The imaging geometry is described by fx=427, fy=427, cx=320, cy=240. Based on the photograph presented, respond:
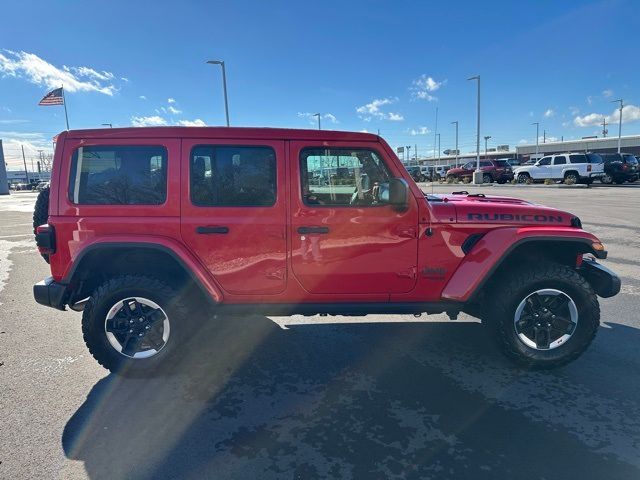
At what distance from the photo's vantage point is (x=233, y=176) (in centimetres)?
340

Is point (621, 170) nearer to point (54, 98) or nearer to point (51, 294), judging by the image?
point (51, 294)

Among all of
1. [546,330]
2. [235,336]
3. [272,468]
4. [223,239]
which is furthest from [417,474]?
[235,336]

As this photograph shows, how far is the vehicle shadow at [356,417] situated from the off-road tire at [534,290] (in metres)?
0.14

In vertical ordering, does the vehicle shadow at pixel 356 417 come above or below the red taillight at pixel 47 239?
below

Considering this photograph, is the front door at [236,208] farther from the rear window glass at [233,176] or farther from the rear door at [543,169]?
the rear door at [543,169]

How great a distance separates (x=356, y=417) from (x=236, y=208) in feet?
5.80

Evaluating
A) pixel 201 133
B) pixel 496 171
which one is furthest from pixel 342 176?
pixel 496 171

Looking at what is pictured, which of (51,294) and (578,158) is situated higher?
(578,158)

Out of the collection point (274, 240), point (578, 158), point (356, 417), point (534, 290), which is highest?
point (578, 158)

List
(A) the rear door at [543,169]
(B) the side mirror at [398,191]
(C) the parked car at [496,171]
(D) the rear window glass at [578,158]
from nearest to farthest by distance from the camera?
(B) the side mirror at [398,191], (D) the rear window glass at [578,158], (A) the rear door at [543,169], (C) the parked car at [496,171]

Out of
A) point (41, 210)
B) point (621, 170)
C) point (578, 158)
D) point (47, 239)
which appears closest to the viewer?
point (47, 239)

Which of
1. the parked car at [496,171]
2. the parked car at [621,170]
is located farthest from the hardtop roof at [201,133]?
the parked car at [496,171]

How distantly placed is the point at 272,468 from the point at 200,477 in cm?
39

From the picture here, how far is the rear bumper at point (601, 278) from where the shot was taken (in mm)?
3566
